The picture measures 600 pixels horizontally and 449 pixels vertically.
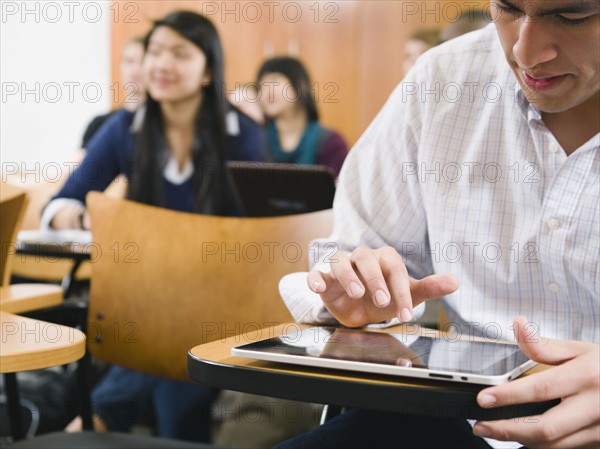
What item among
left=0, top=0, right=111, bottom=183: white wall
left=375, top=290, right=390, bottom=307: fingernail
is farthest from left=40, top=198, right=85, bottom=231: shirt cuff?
left=0, top=0, right=111, bottom=183: white wall

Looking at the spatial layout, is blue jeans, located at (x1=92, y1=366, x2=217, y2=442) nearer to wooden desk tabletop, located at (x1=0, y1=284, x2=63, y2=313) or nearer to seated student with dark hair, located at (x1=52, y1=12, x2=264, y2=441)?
seated student with dark hair, located at (x1=52, y1=12, x2=264, y2=441)

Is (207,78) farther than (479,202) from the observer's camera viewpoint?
Yes

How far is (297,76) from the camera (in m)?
4.68

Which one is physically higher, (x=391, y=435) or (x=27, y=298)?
(x=27, y=298)

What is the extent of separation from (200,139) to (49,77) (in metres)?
3.15

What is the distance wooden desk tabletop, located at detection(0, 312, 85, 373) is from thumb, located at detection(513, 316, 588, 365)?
0.52 meters

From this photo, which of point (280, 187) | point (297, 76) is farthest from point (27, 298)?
point (297, 76)

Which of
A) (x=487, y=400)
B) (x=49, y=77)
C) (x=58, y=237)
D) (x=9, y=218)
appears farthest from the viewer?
(x=49, y=77)

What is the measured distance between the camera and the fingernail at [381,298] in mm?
948

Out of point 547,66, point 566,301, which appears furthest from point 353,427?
point 547,66

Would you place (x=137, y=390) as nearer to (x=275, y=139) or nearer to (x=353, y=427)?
(x=353, y=427)

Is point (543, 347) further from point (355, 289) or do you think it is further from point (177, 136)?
point (177, 136)

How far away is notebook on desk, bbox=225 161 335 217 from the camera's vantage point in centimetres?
225

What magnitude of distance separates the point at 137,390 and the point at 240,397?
28cm
